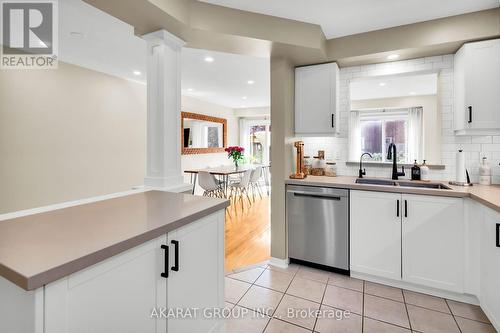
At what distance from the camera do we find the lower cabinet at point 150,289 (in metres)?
0.82

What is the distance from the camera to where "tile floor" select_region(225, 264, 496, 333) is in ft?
5.88

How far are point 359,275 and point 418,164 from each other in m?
1.30

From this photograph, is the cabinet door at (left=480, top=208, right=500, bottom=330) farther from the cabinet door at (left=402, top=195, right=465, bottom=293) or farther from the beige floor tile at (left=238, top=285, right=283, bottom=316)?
the beige floor tile at (left=238, top=285, right=283, bottom=316)

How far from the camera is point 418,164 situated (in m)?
2.67

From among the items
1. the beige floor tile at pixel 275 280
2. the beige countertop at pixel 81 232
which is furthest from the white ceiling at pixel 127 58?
the beige floor tile at pixel 275 280

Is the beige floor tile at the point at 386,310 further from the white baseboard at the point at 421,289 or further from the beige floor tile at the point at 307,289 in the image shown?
the beige floor tile at the point at 307,289

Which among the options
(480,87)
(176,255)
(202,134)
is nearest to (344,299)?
(176,255)

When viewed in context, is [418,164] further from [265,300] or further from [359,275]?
[265,300]

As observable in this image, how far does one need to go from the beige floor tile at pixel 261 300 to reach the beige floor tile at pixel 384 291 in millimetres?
808

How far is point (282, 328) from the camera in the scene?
1794mm

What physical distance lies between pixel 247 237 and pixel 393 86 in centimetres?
258

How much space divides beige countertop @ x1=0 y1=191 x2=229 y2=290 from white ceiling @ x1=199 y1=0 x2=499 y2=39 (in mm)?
1674

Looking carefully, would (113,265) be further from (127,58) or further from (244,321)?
(127,58)

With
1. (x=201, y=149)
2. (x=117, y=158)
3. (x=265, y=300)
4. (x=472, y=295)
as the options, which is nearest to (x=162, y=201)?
(x=265, y=300)
